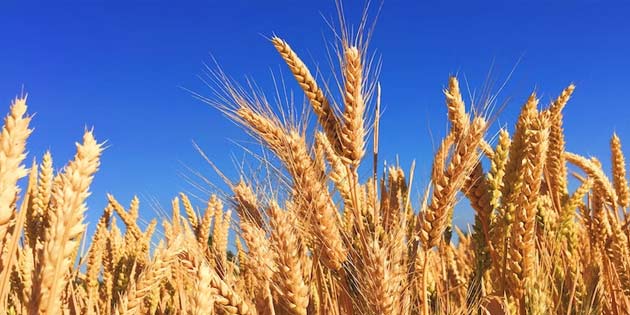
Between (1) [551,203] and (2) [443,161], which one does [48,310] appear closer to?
(2) [443,161]

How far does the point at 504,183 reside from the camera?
1.87 m

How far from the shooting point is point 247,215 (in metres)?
2.04

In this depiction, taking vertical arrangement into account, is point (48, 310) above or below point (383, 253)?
below

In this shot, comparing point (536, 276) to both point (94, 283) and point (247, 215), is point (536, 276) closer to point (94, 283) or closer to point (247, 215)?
point (247, 215)

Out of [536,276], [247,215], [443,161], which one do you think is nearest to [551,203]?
[536,276]

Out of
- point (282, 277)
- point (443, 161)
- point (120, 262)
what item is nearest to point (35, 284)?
point (282, 277)

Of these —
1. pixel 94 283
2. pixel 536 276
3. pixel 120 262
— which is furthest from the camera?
pixel 120 262

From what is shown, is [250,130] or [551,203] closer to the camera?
[250,130]

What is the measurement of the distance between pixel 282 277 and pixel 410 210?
1.26 meters

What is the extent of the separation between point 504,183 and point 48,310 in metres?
1.38

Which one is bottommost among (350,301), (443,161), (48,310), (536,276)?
(48,310)

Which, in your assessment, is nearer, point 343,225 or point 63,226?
point 63,226

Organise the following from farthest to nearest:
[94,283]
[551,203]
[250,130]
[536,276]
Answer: [94,283] < [551,203] < [536,276] < [250,130]

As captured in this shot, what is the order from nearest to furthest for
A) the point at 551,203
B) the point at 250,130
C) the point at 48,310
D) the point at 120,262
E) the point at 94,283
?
the point at 48,310 < the point at 250,130 < the point at 551,203 < the point at 94,283 < the point at 120,262
